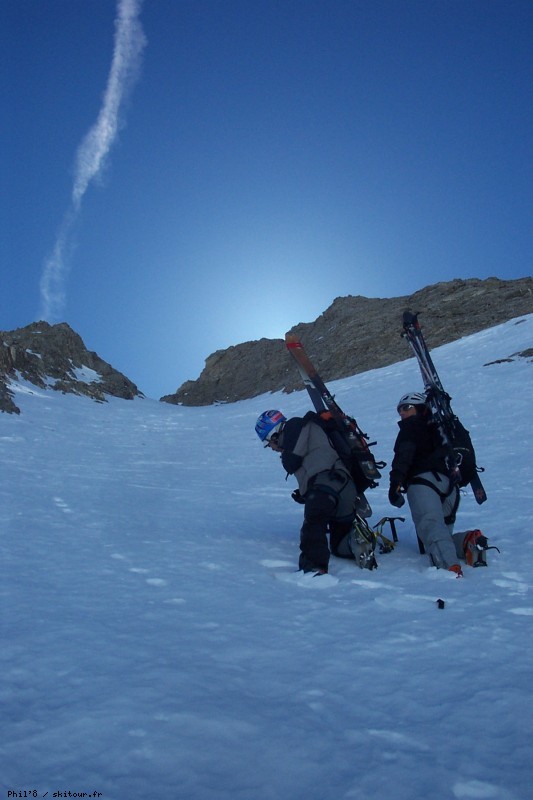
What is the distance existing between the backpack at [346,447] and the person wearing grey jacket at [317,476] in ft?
0.18

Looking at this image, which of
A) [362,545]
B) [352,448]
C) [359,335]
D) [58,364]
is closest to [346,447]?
[352,448]

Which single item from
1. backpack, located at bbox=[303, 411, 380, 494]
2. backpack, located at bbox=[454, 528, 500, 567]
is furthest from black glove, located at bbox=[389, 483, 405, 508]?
backpack, located at bbox=[454, 528, 500, 567]

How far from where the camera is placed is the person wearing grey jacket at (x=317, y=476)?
17.3 ft

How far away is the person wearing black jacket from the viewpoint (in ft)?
16.8

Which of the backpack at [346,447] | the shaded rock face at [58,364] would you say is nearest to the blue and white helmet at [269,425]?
the backpack at [346,447]

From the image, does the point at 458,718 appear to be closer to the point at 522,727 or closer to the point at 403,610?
the point at 522,727

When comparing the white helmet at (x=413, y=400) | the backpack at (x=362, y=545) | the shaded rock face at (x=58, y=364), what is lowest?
the backpack at (x=362, y=545)

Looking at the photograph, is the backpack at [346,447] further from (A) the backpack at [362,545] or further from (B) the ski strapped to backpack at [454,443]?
(B) the ski strapped to backpack at [454,443]

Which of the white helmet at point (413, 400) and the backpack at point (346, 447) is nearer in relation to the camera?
the backpack at point (346, 447)

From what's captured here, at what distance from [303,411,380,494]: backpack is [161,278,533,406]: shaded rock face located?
83.9ft

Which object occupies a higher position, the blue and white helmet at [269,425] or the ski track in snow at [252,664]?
the blue and white helmet at [269,425]

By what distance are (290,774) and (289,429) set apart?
403 centimetres

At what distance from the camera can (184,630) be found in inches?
130

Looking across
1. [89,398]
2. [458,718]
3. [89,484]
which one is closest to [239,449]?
Result: [89,484]
